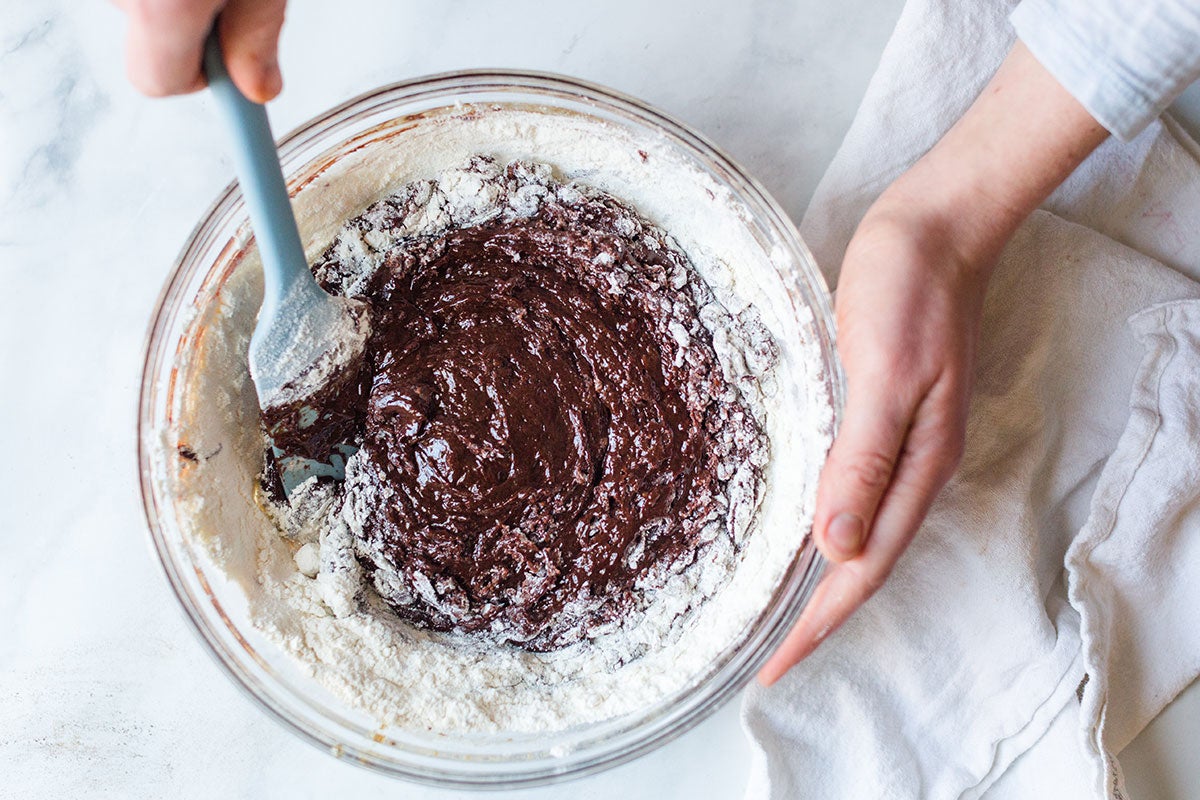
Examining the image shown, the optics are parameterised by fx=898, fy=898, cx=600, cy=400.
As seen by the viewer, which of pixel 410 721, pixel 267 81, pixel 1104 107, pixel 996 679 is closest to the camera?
pixel 267 81

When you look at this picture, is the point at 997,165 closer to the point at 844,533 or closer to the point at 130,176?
the point at 844,533

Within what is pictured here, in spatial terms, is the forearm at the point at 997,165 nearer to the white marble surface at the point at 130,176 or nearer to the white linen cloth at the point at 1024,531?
the white linen cloth at the point at 1024,531

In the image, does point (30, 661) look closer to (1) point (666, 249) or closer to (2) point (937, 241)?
(1) point (666, 249)

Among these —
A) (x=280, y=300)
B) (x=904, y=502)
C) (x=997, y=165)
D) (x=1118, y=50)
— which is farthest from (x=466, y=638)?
(x=1118, y=50)

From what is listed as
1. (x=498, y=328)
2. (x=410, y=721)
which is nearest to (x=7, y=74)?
(x=498, y=328)

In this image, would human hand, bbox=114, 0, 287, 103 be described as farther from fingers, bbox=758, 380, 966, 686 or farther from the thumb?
fingers, bbox=758, 380, 966, 686

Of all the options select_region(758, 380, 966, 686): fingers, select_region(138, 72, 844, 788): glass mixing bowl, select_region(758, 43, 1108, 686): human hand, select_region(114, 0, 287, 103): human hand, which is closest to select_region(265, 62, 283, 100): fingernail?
select_region(114, 0, 287, 103): human hand
